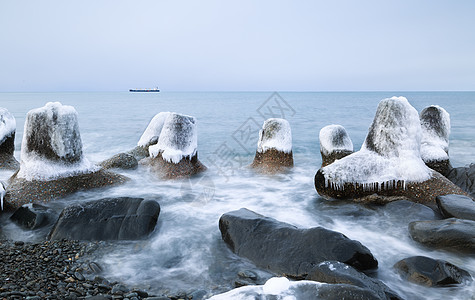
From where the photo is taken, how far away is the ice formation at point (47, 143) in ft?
22.2

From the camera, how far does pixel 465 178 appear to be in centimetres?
788

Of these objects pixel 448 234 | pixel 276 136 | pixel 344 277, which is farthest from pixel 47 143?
pixel 448 234

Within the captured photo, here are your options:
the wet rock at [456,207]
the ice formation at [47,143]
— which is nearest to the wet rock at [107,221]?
the ice formation at [47,143]

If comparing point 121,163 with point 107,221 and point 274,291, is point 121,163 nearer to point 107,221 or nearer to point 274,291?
point 107,221

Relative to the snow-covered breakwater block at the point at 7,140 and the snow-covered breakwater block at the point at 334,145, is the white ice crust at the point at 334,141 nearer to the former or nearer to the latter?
the snow-covered breakwater block at the point at 334,145

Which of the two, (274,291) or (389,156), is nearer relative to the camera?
(274,291)

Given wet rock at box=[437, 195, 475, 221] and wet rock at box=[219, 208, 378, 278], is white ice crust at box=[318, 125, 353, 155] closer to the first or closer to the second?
wet rock at box=[437, 195, 475, 221]

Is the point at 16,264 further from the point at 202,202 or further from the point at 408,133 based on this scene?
the point at 408,133

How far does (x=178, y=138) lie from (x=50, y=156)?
3123 mm

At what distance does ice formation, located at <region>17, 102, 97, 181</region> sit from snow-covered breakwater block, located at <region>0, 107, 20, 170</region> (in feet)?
11.1

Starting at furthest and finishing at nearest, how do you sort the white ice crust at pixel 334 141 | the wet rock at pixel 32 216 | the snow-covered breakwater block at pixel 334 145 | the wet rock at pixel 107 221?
the white ice crust at pixel 334 141, the snow-covered breakwater block at pixel 334 145, the wet rock at pixel 32 216, the wet rock at pixel 107 221

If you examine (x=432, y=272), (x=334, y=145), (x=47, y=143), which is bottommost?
(x=432, y=272)

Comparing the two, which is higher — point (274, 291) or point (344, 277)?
point (274, 291)

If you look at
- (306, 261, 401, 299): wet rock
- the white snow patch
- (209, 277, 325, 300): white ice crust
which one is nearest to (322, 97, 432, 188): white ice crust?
(306, 261, 401, 299): wet rock
